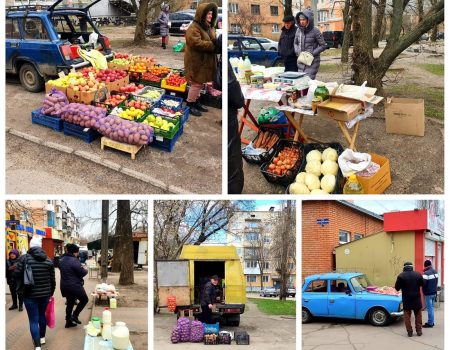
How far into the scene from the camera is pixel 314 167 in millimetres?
5195

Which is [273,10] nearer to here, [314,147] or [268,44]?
[268,44]

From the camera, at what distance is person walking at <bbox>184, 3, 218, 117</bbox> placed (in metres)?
6.07

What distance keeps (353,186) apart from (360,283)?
99 centimetres

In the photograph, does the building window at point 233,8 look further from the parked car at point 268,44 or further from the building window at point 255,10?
the parked car at point 268,44

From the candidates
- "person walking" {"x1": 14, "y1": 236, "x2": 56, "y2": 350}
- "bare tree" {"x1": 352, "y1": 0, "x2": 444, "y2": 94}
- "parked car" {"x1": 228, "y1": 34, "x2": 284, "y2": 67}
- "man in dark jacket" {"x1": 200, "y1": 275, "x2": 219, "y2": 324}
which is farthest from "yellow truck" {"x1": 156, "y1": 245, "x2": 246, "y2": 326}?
"parked car" {"x1": 228, "y1": 34, "x2": 284, "y2": 67}

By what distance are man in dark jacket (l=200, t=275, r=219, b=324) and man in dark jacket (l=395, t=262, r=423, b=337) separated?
5.89ft

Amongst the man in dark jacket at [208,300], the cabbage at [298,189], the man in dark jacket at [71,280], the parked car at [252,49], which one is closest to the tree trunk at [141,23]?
the parked car at [252,49]

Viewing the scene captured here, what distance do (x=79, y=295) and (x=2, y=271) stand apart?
0.70m

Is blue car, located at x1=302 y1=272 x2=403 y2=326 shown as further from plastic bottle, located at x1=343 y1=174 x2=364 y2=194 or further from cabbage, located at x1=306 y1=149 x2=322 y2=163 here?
cabbage, located at x1=306 y1=149 x2=322 y2=163

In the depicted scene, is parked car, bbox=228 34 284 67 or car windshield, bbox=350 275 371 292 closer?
car windshield, bbox=350 275 371 292

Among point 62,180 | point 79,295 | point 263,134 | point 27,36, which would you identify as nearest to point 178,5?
point 27,36

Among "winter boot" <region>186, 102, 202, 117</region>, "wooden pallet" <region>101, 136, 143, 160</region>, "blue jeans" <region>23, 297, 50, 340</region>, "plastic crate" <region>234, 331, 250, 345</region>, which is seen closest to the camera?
"blue jeans" <region>23, 297, 50, 340</region>

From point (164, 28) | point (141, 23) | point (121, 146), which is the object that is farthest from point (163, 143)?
point (141, 23)

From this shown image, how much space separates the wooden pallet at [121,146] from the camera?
5.42m
